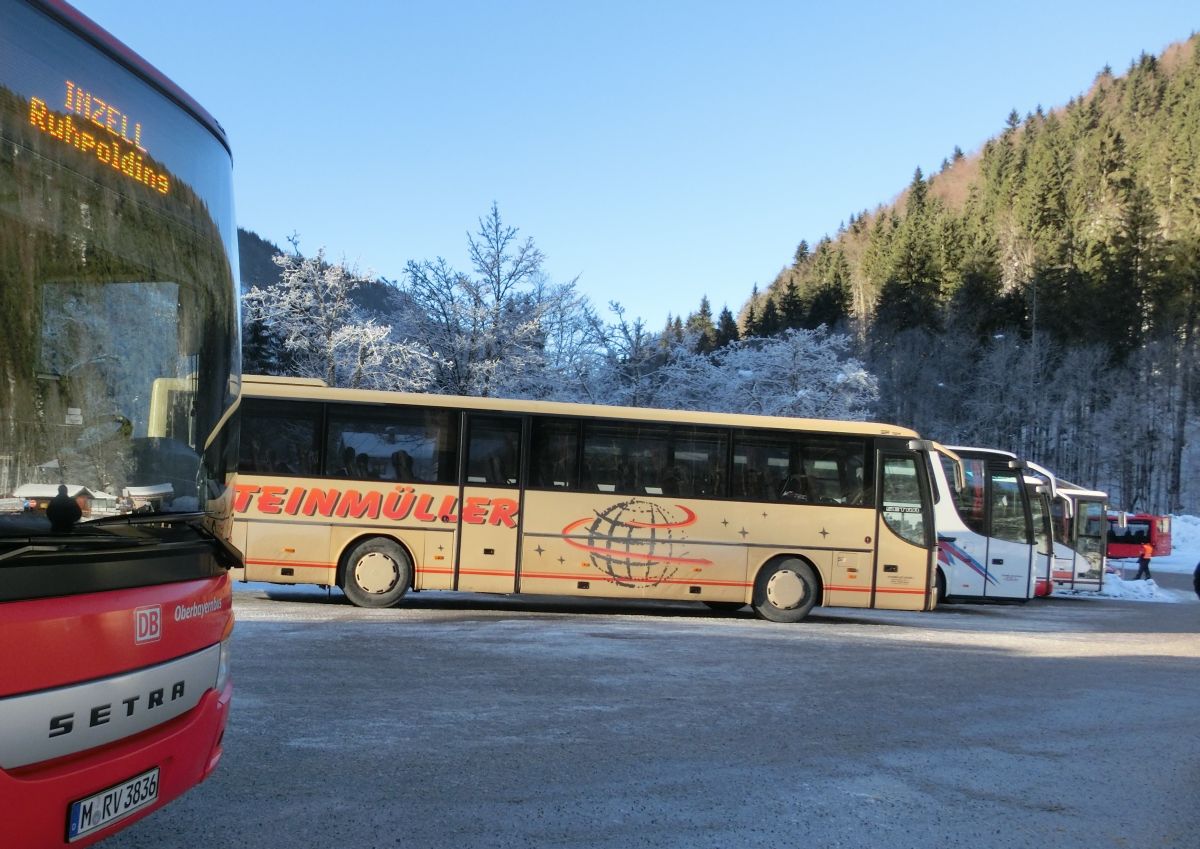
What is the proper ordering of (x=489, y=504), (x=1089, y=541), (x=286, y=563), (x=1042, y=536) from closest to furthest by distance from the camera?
(x=286, y=563), (x=489, y=504), (x=1042, y=536), (x=1089, y=541)

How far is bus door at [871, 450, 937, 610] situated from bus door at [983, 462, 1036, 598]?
5.26m

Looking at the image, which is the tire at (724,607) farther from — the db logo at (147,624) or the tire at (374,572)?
the db logo at (147,624)

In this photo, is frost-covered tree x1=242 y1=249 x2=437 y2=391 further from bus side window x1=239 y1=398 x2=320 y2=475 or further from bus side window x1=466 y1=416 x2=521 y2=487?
bus side window x1=466 y1=416 x2=521 y2=487

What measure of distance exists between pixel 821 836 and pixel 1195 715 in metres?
5.24

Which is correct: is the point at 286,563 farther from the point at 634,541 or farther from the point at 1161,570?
the point at 1161,570

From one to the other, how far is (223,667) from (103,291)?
67.4 inches

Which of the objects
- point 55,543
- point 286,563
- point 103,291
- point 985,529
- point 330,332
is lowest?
point 286,563

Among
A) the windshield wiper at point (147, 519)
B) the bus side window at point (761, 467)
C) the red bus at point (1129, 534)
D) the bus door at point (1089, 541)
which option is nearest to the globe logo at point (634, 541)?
the bus side window at point (761, 467)

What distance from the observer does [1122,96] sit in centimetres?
9744

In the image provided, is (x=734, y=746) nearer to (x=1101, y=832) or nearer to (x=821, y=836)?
(x=821, y=836)

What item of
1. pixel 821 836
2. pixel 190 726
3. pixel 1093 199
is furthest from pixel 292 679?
pixel 1093 199

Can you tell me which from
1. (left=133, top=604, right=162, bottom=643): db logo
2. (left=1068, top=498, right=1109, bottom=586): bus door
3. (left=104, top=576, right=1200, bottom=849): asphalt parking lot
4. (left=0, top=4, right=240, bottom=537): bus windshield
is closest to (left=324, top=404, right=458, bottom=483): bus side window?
(left=104, top=576, right=1200, bottom=849): asphalt parking lot

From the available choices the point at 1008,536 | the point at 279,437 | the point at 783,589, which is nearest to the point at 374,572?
the point at 279,437

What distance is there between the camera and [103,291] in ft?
11.4
